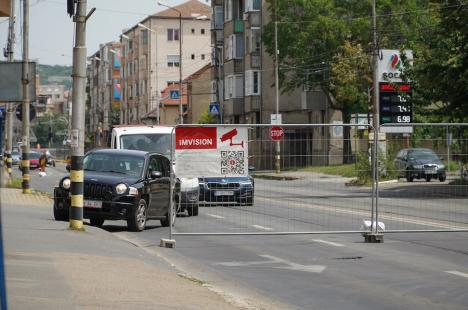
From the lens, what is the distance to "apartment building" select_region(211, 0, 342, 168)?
75750 millimetres

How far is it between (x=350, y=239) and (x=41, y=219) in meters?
6.66

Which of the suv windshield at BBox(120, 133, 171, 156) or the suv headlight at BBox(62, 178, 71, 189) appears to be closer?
the suv headlight at BBox(62, 178, 71, 189)

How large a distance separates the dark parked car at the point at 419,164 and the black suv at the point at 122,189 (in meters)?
4.76

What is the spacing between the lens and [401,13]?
219 ft

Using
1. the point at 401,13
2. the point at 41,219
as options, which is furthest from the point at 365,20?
the point at 41,219

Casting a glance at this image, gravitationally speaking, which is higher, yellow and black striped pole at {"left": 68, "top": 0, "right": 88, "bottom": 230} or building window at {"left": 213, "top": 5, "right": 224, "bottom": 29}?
building window at {"left": 213, "top": 5, "right": 224, "bottom": 29}

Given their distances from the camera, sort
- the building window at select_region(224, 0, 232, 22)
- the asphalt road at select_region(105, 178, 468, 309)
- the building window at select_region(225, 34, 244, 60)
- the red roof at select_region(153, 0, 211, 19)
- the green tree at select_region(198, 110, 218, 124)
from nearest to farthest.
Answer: the asphalt road at select_region(105, 178, 468, 309) < the building window at select_region(225, 34, 244, 60) < the building window at select_region(224, 0, 232, 22) < the green tree at select_region(198, 110, 218, 124) < the red roof at select_region(153, 0, 211, 19)

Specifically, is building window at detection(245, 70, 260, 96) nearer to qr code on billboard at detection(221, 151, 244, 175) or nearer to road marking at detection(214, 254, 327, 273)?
qr code on billboard at detection(221, 151, 244, 175)

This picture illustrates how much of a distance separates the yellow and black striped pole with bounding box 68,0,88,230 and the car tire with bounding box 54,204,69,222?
3194mm

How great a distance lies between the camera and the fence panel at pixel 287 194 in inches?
715

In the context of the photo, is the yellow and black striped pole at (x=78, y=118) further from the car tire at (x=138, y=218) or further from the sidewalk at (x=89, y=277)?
the car tire at (x=138, y=218)

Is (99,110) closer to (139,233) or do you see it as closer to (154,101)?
(154,101)

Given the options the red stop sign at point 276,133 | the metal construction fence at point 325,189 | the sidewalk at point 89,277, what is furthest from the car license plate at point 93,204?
the red stop sign at point 276,133

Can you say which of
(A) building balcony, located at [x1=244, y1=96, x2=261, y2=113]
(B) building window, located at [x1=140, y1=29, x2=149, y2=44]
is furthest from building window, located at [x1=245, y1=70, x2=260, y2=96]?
(B) building window, located at [x1=140, y1=29, x2=149, y2=44]
